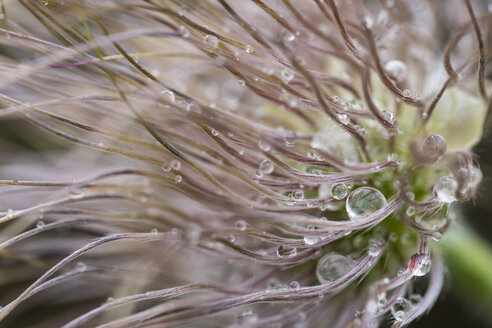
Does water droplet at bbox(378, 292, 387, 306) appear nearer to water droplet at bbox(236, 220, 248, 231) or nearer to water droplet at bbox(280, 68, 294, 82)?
water droplet at bbox(236, 220, 248, 231)

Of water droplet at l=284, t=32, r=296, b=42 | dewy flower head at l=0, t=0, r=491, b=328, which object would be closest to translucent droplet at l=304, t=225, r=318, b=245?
dewy flower head at l=0, t=0, r=491, b=328

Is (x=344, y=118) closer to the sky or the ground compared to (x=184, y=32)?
closer to the ground

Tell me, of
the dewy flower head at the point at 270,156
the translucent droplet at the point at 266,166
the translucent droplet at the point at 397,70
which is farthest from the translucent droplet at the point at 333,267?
the translucent droplet at the point at 397,70

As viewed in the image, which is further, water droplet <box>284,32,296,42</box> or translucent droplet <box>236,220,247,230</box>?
water droplet <box>284,32,296,42</box>

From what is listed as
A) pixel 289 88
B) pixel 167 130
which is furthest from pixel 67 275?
pixel 289 88

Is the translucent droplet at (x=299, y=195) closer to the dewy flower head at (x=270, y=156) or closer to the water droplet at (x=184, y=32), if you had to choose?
the dewy flower head at (x=270, y=156)

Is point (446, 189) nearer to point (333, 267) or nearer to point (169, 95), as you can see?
point (333, 267)

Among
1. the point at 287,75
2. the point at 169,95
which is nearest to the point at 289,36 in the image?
the point at 287,75
